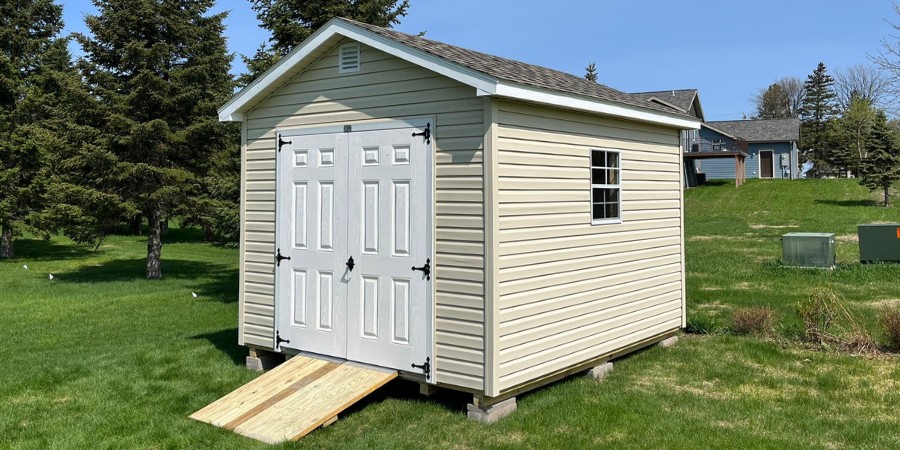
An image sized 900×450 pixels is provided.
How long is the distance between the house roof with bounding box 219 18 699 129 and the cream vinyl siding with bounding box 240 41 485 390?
17 centimetres

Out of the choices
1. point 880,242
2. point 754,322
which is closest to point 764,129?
point 880,242

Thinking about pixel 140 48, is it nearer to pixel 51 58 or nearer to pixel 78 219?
pixel 78 219

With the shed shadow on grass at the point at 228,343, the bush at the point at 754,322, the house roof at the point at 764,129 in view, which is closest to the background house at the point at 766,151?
the house roof at the point at 764,129

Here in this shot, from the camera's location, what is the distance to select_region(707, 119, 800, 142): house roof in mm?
43938

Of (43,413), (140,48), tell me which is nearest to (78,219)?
(140,48)

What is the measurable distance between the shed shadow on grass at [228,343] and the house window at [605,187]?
176 inches

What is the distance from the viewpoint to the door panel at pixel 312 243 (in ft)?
22.3

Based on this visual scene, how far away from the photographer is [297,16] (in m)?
13.7

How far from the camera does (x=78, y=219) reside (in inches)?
636

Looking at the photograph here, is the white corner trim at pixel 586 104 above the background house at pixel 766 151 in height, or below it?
below

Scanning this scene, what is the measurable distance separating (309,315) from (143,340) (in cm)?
387

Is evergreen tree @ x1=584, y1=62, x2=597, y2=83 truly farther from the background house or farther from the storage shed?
the storage shed

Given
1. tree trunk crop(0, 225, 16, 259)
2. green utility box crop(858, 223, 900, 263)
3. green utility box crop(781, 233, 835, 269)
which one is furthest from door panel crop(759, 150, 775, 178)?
tree trunk crop(0, 225, 16, 259)

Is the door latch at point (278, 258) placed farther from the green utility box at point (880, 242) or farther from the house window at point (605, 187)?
the green utility box at point (880, 242)
